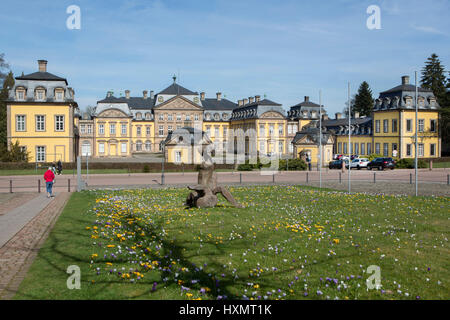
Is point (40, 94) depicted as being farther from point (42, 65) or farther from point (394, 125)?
point (394, 125)

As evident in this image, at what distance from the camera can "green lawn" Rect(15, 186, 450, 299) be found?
680 cm

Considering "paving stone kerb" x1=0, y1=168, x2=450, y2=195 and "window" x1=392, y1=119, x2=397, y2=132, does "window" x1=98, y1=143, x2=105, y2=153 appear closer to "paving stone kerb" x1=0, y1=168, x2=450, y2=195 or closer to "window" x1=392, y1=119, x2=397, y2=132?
"paving stone kerb" x1=0, y1=168, x2=450, y2=195

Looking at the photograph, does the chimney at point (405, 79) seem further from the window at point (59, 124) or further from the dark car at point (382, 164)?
the window at point (59, 124)

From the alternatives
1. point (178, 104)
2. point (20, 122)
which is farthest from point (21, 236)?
point (178, 104)

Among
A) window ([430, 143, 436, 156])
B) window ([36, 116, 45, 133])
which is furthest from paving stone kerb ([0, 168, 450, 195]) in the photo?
window ([430, 143, 436, 156])

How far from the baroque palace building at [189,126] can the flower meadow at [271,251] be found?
3556 centimetres

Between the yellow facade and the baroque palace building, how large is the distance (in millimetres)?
99

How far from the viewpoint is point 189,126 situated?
79.6 meters

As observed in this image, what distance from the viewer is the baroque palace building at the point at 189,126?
50.8 m

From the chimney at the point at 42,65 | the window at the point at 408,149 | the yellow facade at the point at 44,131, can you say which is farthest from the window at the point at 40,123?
the window at the point at 408,149

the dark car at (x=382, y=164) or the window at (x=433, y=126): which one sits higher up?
the window at (x=433, y=126)

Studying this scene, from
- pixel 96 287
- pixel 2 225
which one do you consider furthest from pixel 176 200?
pixel 96 287
